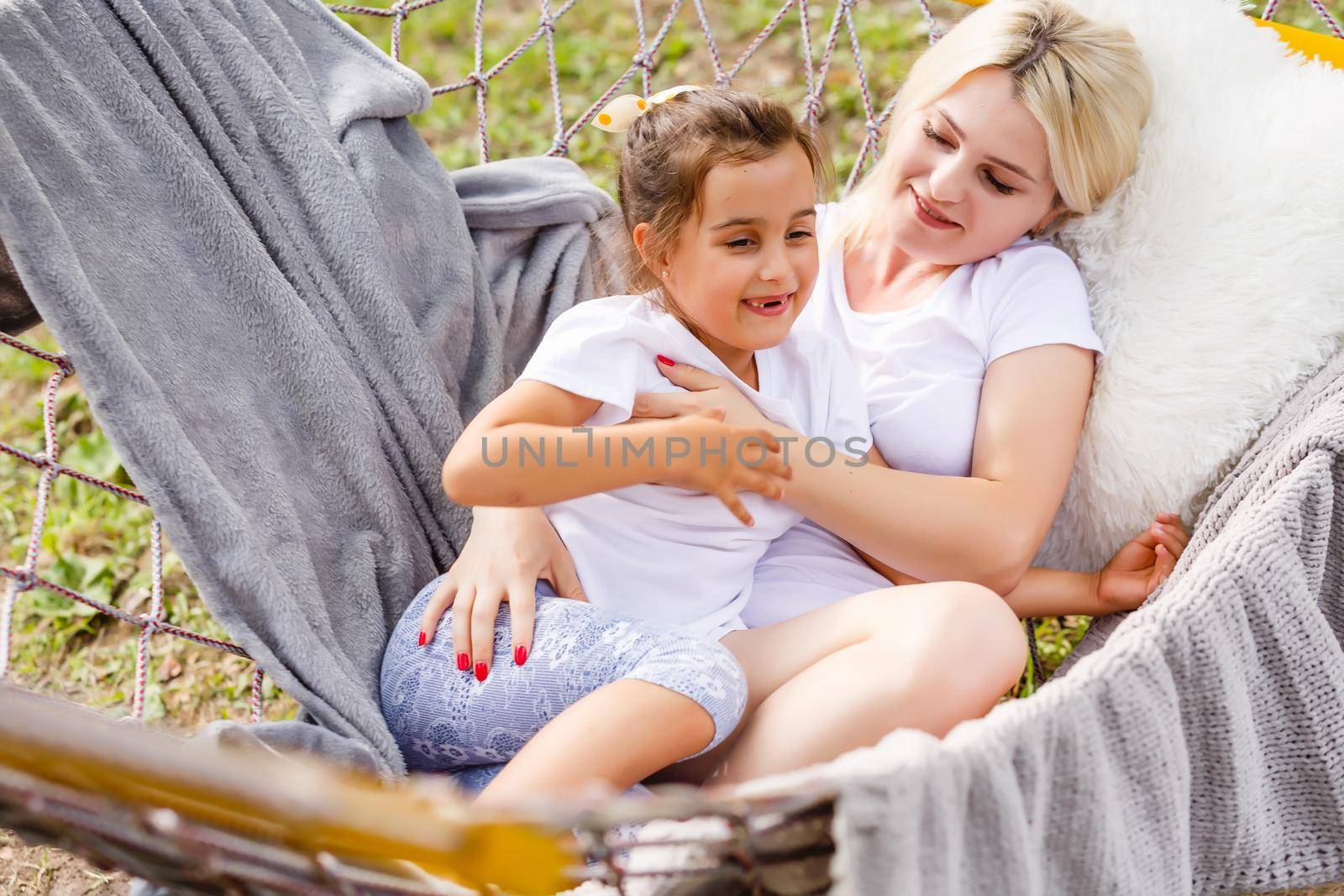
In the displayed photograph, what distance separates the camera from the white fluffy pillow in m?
1.22

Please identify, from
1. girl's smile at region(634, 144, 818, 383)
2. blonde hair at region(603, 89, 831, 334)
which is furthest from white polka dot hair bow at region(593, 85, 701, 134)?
girl's smile at region(634, 144, 818, 383)

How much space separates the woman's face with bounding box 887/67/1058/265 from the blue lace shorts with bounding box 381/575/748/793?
549mm

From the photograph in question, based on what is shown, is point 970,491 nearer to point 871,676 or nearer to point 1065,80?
point 871,676

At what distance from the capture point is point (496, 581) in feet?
3.72

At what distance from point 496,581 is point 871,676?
38cm

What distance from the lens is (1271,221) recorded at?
4.10 ft

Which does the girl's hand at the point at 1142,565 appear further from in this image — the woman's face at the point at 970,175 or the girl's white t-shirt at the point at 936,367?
the woman's face at the point at 970,175

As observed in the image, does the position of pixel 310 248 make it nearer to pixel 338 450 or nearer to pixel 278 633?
pixel 338 450

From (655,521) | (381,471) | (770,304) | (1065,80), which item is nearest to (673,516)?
(655,521)

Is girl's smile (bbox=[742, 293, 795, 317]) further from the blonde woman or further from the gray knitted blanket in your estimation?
the gray knitted blanket

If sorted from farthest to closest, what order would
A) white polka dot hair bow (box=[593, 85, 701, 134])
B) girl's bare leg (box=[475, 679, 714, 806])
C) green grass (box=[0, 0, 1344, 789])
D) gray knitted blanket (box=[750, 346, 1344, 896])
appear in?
green grass (box=[0, 0, 1344, 789]) → white polka dot hair bow (box=[593, 85, 701, 134]) → girl's bare leg (box=[475, 679, 714, 806]) → gray knitted blanket (box=[750, 346, 1344, 896])

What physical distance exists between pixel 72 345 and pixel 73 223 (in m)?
0.13

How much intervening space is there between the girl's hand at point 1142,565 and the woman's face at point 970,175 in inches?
14.3

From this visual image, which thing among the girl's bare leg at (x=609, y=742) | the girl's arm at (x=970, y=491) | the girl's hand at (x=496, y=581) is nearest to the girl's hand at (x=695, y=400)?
the girl's arm at (x=970, y=491)
